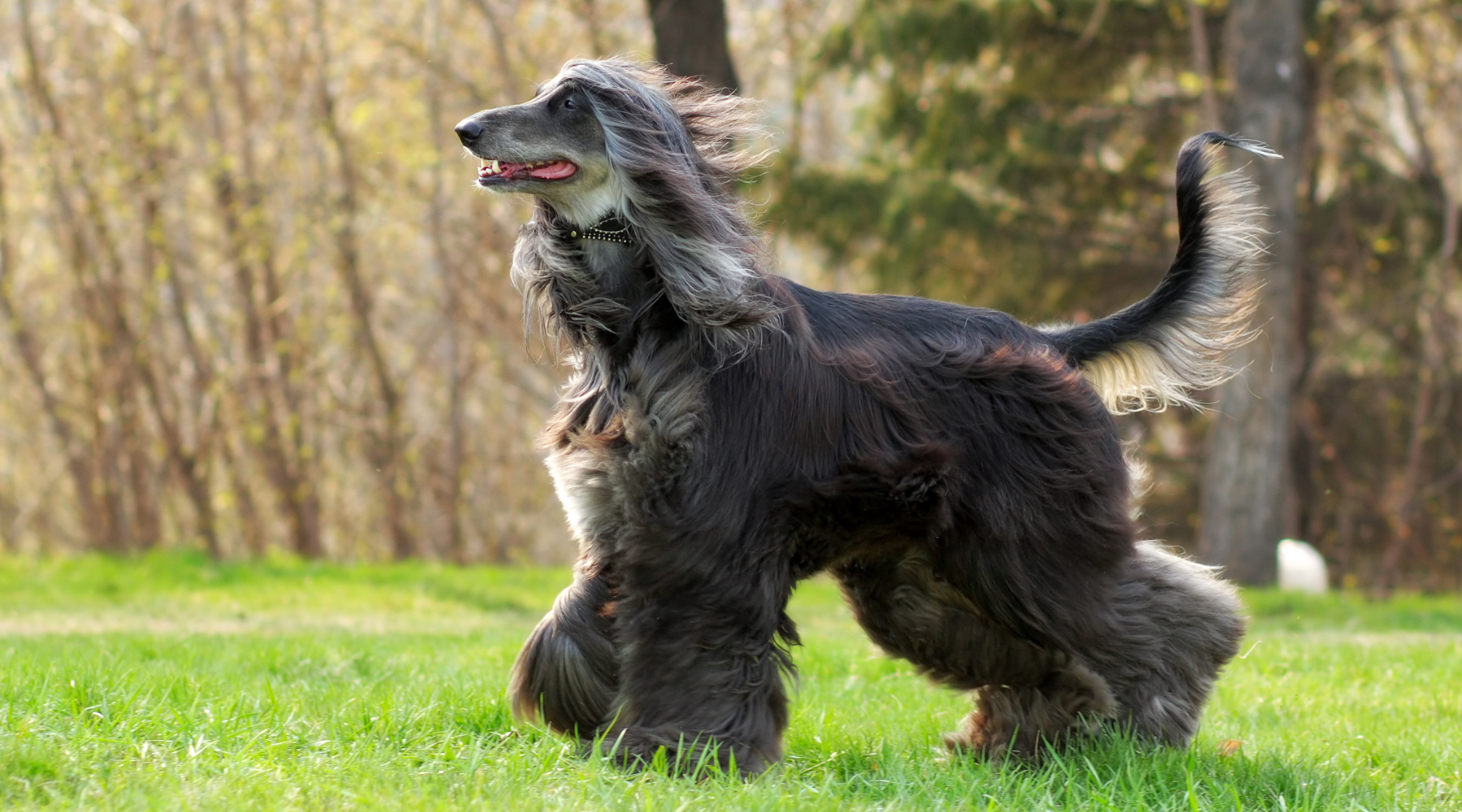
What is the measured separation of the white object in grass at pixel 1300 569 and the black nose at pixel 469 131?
27.7ft

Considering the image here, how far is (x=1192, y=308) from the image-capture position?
3854 mm

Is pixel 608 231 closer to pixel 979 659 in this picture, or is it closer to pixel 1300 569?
pixel 979 659

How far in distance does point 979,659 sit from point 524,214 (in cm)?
674

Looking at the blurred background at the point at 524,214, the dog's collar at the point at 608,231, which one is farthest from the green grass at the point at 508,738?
the blurred background at the point at 524,214

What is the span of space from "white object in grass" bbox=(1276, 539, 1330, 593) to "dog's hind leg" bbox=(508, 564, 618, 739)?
8071mm

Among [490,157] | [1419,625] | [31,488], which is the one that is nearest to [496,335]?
[31,488]

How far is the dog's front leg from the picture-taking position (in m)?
3.16

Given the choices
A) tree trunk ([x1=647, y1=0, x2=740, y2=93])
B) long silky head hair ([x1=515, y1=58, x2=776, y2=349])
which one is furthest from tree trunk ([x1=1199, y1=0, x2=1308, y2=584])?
long silky head hair ([x1=515, y1=58, x2=776, y2=349])

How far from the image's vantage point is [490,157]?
3.27m

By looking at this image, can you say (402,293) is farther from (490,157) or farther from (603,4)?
(490,157)

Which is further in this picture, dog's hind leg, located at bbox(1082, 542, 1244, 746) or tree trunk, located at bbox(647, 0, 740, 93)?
tree trunk, located at bbox(647, 0, 740, 93)

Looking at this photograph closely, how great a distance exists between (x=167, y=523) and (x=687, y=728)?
10925mm

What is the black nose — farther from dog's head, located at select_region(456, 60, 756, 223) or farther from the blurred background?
the blurred background

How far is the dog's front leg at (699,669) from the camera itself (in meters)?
3.16
